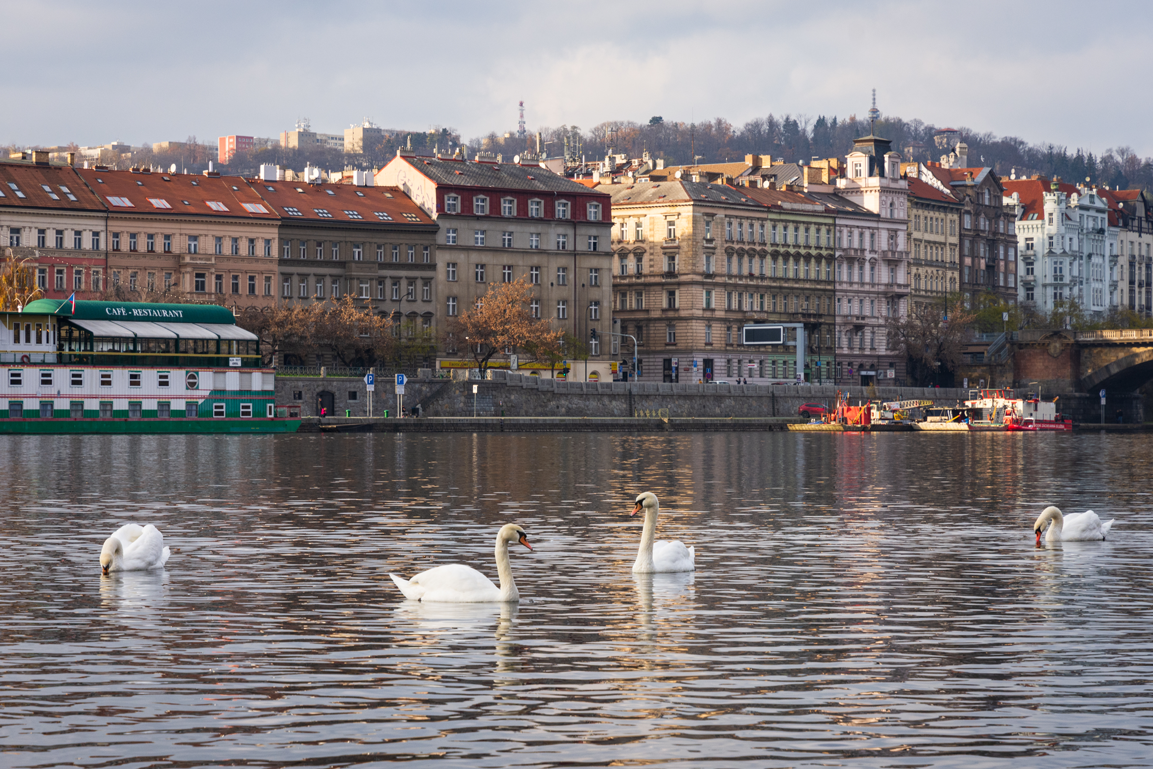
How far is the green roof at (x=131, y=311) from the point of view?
336 ft

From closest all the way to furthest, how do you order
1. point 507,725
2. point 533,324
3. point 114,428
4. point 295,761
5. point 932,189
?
point 295,761
point 507,725
point 114,428
point 533,324
point 932,189

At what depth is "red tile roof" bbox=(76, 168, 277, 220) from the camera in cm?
13000

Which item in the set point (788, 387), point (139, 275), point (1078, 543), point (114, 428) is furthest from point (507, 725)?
point (788, 387)

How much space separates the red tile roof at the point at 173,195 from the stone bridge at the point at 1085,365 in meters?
67.3

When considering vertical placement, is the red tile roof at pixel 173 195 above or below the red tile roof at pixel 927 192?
below

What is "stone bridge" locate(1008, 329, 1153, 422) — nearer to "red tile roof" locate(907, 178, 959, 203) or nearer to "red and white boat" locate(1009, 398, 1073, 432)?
"red and white boat" locate(1009, 398, 1073, 432)

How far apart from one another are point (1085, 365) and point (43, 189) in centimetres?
8609

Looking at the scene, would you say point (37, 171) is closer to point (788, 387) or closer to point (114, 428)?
point (114, 428)

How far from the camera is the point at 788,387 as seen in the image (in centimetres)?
14588

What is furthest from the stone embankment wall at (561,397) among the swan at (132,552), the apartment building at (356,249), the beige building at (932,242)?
the swan at (132,552)

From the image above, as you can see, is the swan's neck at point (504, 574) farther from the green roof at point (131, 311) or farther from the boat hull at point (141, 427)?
the green roof at point (131, 311)

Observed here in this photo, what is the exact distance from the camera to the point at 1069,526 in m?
33.2

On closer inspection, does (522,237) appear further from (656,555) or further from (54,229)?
(656,555)

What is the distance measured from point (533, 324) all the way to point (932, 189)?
6905 centimetres
